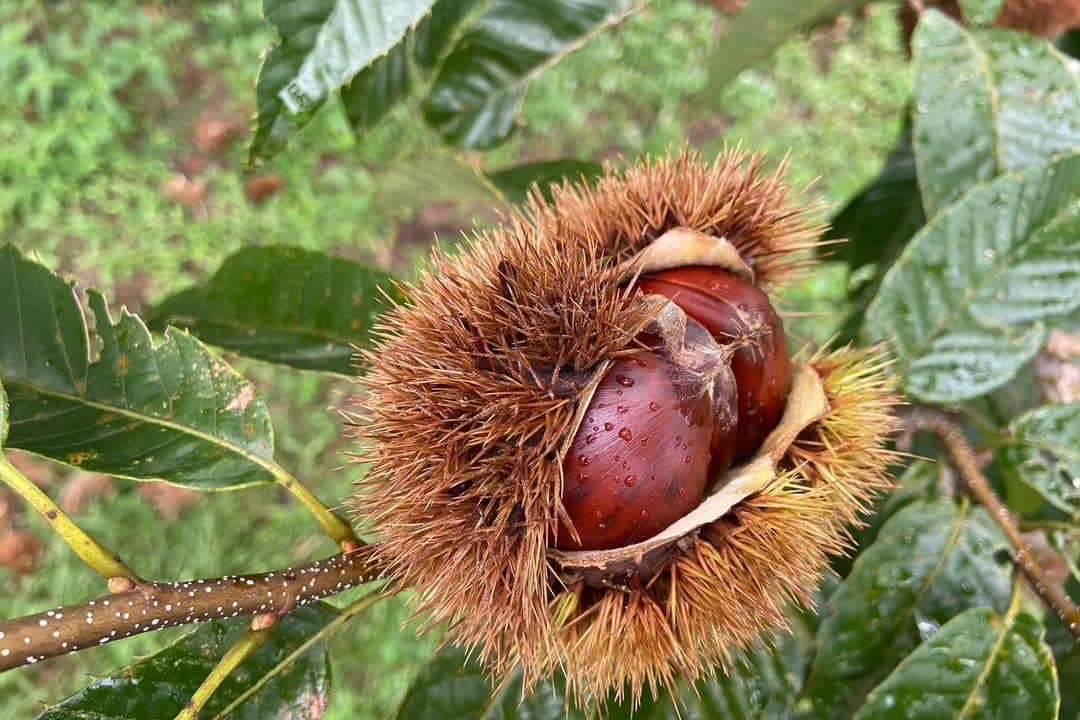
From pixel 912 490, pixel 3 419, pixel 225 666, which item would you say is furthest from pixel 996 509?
pixel 3 419

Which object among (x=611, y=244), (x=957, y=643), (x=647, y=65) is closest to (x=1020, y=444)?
(x=957, y=643)

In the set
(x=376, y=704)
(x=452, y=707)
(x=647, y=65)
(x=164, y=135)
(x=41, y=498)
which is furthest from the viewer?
(x=647, y=65)

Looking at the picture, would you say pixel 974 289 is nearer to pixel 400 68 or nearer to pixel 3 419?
pixel 400 68

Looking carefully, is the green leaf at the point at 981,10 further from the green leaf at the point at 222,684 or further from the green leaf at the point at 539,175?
the green leaf at the point at 222,684

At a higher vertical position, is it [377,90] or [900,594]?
[377,90]

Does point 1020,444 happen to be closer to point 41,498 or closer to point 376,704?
point 41,498
